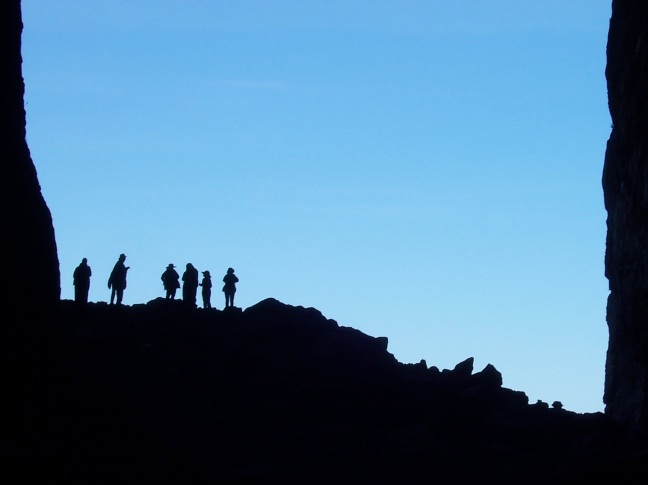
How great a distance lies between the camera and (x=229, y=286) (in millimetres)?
43500

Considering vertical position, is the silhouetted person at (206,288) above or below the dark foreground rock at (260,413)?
above

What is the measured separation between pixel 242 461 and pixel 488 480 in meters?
7.05

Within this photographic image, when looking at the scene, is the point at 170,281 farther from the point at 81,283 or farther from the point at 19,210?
the point at 19,210

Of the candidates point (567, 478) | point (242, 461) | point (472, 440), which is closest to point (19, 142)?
point (242, 461)

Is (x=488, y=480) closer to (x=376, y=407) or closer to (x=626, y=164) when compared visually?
(x=376, y=407)

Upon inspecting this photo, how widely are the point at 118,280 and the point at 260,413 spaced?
31.9 feet

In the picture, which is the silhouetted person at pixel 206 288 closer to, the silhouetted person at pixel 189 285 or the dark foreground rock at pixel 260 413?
the silhouetted person at pixel 189 285

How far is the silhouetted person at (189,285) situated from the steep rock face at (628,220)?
1552cm

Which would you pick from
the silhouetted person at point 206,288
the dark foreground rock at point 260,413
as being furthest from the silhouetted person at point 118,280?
the silhouetted person at point 206,288

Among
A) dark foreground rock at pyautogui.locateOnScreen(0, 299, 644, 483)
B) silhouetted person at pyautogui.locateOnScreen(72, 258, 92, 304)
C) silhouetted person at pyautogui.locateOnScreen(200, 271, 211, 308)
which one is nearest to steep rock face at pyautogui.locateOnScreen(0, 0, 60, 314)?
dark foreground rock at pyautogui.locateOnScreen(0, 299, 644, 483)

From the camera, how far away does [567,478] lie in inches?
1230

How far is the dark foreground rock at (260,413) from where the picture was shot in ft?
97.2

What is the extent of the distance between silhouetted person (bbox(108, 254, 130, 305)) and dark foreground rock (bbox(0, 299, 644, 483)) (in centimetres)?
111

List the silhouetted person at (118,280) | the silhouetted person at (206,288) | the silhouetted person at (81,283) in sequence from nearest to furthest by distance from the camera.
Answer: the silhouetted person at (81,283) < the silhouetted person at (118,280) < the silhouetted person at (206,288)
